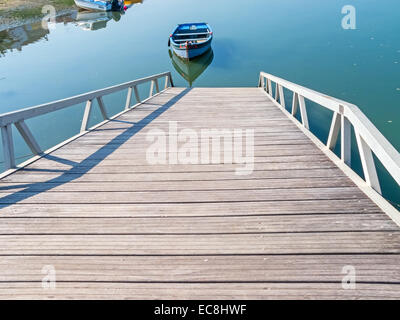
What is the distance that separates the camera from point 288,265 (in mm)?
1715

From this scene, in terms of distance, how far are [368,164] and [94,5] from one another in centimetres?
4021

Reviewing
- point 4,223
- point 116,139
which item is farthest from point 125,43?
point 4,223

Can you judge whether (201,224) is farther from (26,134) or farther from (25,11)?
(25,11)

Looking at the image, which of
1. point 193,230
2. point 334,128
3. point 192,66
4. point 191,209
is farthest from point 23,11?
point 193,230

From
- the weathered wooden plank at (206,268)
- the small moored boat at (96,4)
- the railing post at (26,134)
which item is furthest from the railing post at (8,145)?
the small moored boat at (96,4)

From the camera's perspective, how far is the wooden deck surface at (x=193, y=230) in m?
1.61

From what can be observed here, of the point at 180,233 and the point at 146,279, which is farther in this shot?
the point at 180,233

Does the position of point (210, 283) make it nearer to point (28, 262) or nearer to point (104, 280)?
point (104, 280)

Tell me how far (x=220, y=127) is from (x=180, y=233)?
2.93 meters

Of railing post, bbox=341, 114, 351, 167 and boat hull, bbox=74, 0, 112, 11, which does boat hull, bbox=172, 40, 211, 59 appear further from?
boat hull, bbox=74, 0, 112, 11

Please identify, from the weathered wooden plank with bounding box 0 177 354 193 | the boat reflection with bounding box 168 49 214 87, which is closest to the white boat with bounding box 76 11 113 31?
the boat reflection with bounding box 168 49 214 87

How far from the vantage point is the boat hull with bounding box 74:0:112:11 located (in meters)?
32.4

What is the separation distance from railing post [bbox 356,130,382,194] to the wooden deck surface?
0.55 feet

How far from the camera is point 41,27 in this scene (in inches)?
1009
